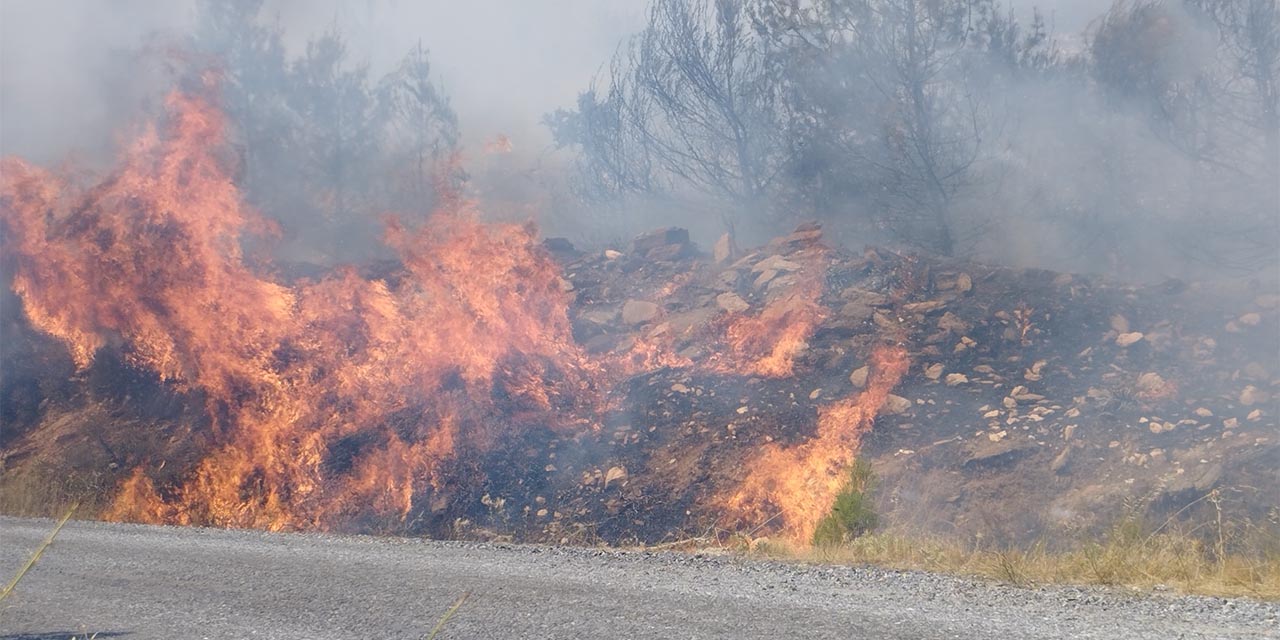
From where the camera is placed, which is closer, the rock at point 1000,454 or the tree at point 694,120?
the rock at point 1000,454

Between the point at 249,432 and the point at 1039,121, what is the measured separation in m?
17.8

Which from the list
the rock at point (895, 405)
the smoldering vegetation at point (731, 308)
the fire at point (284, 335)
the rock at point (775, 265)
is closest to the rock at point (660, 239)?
the smoldering vegetation at point (731, 308)

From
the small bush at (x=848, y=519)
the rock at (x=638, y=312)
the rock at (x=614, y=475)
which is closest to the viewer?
the small bush at (x=848, y=519)

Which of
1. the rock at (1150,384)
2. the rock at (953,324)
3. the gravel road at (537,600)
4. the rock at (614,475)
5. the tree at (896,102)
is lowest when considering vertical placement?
the gravel road at (537,600)

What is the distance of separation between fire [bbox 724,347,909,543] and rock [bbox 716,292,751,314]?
346 cm

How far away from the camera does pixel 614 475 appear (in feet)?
36.3

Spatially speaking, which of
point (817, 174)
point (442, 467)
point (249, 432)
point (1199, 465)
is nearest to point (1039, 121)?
point (817, 174)

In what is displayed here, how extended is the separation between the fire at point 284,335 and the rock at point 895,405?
4417mm

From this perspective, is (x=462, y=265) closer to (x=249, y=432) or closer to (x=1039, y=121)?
(x=249, y=432)

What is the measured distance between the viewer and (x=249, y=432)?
1201 centimetres

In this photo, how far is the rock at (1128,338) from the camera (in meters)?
12.0

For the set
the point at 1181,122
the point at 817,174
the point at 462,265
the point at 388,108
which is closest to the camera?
the point at 462,265

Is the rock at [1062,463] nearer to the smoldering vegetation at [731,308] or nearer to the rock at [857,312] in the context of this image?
the smoldering vegetation at [731,308]

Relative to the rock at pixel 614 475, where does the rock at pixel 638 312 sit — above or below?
above
